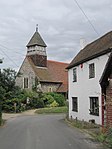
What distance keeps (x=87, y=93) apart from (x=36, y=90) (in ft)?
103

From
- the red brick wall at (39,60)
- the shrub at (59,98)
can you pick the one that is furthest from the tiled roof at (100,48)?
the red brick wall at (39,60)

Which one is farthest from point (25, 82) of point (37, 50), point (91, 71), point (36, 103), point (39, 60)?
point (91, 71)

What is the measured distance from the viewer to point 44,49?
62.6m

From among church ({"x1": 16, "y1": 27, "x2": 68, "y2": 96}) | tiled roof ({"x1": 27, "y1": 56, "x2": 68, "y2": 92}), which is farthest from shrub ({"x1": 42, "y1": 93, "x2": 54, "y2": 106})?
tiled roof ({"x1": 27, "y1": 56, "x2": 68, "y2": 92})

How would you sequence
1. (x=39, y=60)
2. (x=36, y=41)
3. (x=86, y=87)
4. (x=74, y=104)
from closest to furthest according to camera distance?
(x=86, y=87) < (x=74, y=104) < (x=39, y=60) < (x=36, y=41)

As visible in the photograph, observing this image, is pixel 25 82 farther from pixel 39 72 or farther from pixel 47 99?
pixel 47 99

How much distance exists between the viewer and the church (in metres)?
56.5

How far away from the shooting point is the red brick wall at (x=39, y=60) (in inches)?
2366

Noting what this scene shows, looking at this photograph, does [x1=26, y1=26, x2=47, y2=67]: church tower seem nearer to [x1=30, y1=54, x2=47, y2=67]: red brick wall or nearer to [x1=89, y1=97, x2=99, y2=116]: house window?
[x1=30, y1=54, x2=47, y2=67]: red brick wall

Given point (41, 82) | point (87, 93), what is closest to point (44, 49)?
point (41, 82)

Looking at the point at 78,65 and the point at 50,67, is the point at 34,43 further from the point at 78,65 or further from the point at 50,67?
the point at 78,65

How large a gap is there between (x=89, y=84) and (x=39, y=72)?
3493cm

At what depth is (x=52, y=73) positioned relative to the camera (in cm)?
6106

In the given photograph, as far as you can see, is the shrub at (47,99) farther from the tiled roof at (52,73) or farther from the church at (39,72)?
the tiled roof at (52,73)
